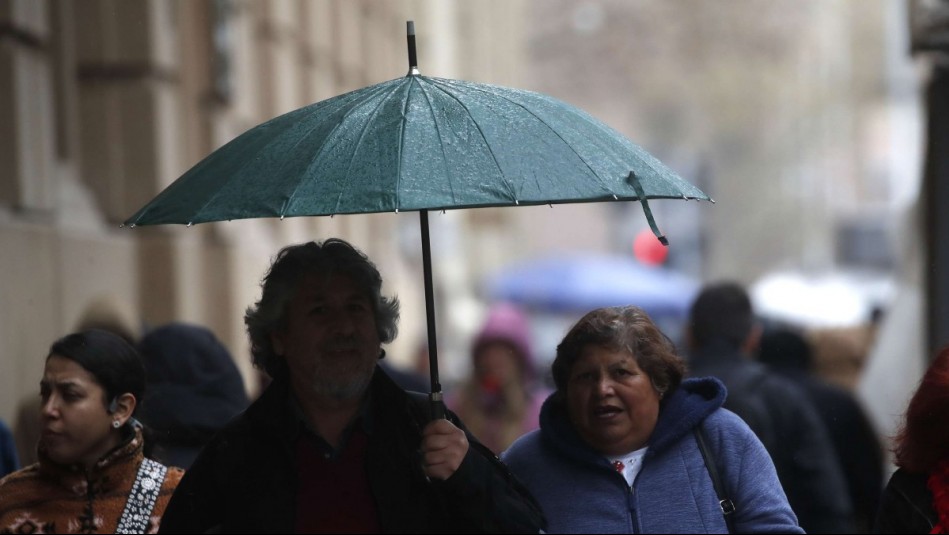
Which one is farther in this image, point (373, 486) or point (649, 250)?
point (649, 250)

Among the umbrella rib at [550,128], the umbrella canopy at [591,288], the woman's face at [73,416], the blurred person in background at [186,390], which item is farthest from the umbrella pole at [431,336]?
the umbrella canopy at [591,288]

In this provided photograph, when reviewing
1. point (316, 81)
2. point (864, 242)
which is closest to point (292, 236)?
point (316, 81)

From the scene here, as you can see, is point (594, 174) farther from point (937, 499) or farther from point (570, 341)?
point (937, 499)

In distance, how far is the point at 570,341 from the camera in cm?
435

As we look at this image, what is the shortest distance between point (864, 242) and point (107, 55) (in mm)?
39977

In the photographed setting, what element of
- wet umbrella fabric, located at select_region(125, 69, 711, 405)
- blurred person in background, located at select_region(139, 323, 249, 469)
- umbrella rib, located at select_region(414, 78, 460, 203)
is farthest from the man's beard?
blurred person in background, located at select_region(139, 323, 249, 469)

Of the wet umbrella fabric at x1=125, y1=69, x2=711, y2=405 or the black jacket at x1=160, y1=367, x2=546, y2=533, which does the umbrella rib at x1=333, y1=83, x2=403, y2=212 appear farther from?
the black jacket at x1=160, y1=367, x2=546, y2=533

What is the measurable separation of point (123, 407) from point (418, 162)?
1.42 meters

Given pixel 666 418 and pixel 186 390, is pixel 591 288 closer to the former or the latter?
pixel 186 390

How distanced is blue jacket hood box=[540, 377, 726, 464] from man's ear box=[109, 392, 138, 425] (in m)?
1.24

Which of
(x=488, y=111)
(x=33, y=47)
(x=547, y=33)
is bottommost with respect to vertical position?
(x=488, y=111)

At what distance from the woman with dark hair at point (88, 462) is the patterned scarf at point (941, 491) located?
2148 mm

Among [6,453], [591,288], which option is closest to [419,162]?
[6,453]

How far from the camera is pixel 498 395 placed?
8.65 meters
